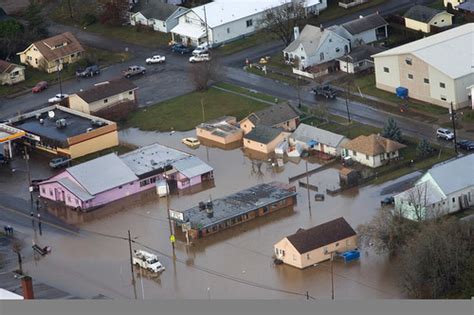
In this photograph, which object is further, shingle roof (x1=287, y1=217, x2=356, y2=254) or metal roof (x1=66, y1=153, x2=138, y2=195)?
metal roof (x1=66, y1=153, x2=138, y2=195)

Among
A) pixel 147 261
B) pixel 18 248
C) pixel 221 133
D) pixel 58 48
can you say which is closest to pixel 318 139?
pixel 221 133

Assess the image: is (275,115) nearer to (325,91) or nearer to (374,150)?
(325,91)

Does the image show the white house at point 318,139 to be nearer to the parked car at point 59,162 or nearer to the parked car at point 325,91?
the parked car at point 325,91

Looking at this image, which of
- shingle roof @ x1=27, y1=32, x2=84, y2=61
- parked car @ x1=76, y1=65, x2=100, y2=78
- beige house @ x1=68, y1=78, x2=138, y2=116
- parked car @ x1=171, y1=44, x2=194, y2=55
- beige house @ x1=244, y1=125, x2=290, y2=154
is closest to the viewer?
beige house @ x1=244, y1=125, x2=290, y2=154

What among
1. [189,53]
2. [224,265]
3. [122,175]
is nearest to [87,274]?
[224,265]

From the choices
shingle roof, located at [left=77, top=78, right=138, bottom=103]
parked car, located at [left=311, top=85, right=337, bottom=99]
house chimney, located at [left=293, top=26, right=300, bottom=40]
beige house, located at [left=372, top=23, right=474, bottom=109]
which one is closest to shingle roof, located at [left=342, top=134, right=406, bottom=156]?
beige house, located at [left=372, top=23, right=474, bottom=109]

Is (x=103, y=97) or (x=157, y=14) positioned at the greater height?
(x=157, y=14)

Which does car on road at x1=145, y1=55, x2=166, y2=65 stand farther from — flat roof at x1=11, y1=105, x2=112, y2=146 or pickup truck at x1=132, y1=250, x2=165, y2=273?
pickup truck at x1=132, y1=250, x2=165, y2=273
